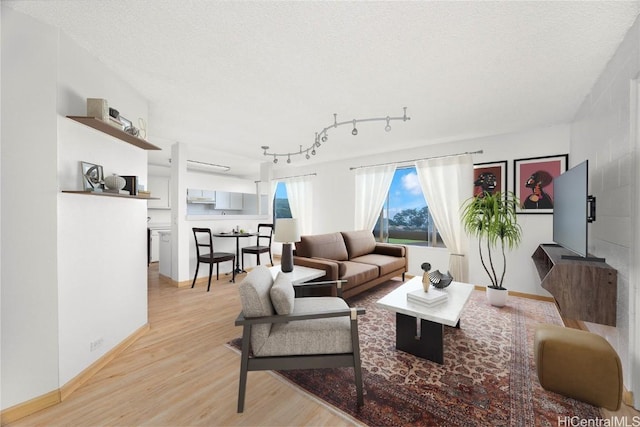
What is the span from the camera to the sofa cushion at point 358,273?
3.19m

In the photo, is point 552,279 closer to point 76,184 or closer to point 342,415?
point 342,415

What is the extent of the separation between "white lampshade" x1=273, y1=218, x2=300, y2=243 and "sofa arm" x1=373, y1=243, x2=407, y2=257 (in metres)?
2.15

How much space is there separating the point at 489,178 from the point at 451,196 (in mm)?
580

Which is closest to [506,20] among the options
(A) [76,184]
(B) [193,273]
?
(A) [76,184]

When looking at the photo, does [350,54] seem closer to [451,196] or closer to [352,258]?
[352,258]

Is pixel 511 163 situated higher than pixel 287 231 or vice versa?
pixel 511 163

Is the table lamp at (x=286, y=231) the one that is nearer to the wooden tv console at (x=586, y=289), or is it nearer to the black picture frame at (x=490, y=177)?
the wooden tv console at (x=586, y=289)

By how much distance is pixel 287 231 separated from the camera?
2.94 m

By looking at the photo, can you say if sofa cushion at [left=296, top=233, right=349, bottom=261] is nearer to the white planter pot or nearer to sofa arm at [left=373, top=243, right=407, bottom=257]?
sofa arm at [left=373, top=243, right=407, bottom=257]

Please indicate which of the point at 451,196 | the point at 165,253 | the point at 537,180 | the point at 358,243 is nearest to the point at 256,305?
the point at 358,243

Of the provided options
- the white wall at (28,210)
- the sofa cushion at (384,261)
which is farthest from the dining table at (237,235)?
the white wall at (28,210)

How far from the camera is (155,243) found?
624cm

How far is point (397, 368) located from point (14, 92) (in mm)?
3166

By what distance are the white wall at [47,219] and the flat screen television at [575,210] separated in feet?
12.1
